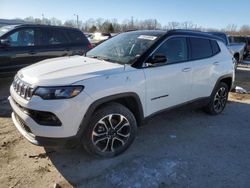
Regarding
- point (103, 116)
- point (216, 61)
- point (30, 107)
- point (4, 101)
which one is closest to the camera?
point (30, 107)

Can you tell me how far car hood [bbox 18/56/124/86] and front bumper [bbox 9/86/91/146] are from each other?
0.23 meters

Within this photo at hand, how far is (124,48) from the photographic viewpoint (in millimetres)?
4344

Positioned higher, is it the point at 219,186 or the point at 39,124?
the point at 39,124

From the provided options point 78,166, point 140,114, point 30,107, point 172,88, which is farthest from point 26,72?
point 172,88

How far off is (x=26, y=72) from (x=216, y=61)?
3.58 metres

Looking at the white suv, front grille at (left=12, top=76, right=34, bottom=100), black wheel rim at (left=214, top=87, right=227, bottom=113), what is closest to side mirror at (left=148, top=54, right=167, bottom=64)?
the white suv

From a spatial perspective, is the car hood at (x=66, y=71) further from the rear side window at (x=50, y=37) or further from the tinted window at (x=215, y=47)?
the rear side window at (x=50, y=37)

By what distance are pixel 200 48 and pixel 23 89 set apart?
3.25 metres

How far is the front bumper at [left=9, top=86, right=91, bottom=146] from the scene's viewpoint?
3062 mm

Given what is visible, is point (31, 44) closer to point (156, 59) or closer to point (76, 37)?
point (76, 37)

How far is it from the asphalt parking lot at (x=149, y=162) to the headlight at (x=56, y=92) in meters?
1.02

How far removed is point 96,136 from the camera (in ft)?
11.6

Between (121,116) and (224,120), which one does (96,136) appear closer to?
(121,116)

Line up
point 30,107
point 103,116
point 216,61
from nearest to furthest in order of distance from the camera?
point 30,107, point 103,116, point 216,61
